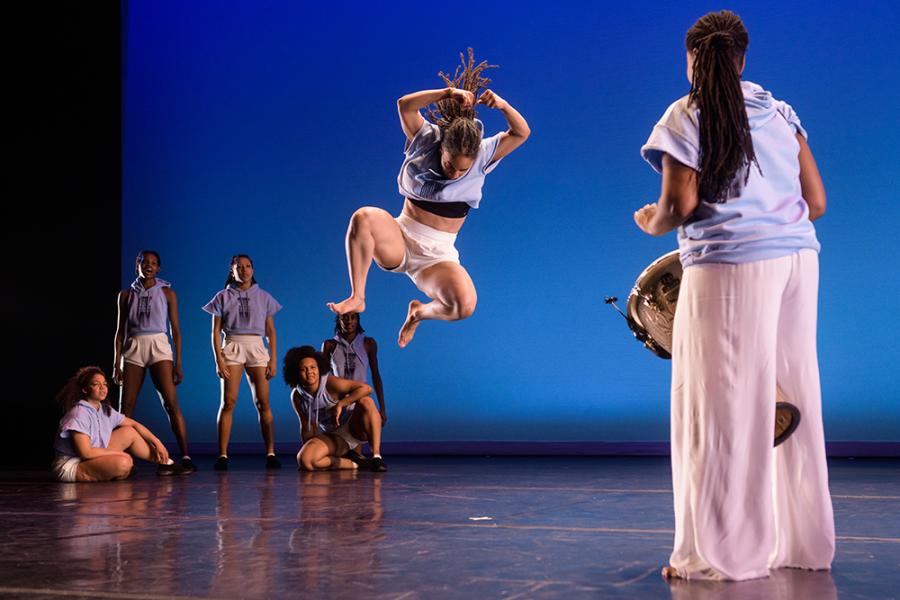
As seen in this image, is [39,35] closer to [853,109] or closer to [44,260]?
[44,260]

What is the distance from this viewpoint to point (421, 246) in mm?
4047

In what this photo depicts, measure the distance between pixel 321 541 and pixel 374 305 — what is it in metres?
5.40

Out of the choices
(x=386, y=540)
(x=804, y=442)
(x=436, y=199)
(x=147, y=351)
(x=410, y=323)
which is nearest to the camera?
(x=804, y=442)

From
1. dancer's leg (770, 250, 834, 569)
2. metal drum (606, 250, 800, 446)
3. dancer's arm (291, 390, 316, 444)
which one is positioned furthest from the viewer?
dancer's arm (291, 390, 316, 444)

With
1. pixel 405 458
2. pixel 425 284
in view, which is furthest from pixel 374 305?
pixel 425 284

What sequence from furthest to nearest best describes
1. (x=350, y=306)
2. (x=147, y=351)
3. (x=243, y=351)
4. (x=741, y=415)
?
(x=243, y=351) → (x=147, y=351) → (x=350, y=306) → (x=741, y=415)

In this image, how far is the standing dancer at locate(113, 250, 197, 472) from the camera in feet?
22.9

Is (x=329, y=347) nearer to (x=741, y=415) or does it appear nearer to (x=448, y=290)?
(x=448, y=290)

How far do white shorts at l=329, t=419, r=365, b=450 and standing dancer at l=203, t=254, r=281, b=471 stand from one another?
62cm

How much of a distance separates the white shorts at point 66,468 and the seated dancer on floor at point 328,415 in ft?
4.48

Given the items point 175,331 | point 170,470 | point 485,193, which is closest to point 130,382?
point 175,331

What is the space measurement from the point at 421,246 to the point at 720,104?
1737 mm

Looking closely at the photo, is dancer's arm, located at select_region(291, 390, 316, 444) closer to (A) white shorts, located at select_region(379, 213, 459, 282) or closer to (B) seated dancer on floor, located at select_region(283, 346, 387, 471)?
(B) seated dancer on floor, located at select_region(283, 346, 387, 471)

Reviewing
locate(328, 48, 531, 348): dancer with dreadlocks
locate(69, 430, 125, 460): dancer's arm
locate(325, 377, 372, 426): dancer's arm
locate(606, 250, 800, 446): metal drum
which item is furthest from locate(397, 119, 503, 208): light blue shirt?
locate(69, 430, 125, 460): dancer's arm
